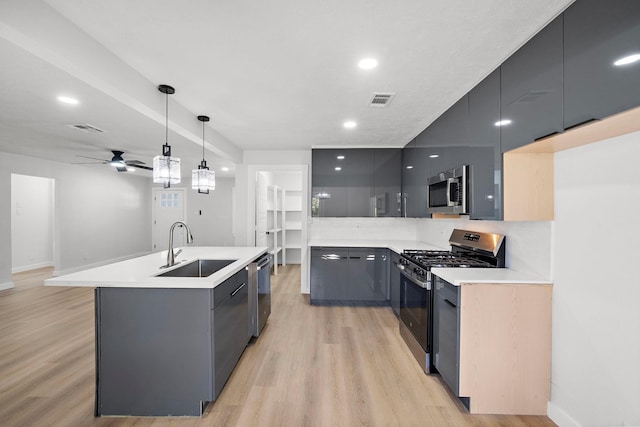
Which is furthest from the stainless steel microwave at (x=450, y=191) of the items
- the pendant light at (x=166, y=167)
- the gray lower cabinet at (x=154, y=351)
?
the pendant light at (x=166, y=167)

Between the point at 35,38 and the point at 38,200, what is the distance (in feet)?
24.4

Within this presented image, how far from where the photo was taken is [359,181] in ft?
13.9

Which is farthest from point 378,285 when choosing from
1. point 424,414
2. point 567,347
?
point 567,347

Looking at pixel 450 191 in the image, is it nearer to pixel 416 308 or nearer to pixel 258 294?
pixel 416 308

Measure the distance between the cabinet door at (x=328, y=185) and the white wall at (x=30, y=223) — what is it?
233 inches

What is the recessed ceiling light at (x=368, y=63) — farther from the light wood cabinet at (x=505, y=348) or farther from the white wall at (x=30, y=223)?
the white wall at (x=30, y=223)

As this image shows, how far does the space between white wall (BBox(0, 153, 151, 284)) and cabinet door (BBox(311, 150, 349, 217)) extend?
540 centimetres

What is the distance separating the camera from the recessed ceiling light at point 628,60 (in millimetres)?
1061

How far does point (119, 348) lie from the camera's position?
183cm

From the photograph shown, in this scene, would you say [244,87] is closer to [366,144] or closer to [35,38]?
[35,38]

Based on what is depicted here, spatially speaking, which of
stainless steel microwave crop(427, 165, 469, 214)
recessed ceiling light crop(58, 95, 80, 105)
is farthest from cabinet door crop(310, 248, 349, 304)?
recessed ceiling light crop(58, 95, 80, 105)

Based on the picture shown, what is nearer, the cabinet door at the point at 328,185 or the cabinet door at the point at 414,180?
the cabinet door at the point at 414,180

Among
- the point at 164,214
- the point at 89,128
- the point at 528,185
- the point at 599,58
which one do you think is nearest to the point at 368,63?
the point at 599,58

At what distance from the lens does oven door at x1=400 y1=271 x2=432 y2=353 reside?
2.35 metres
